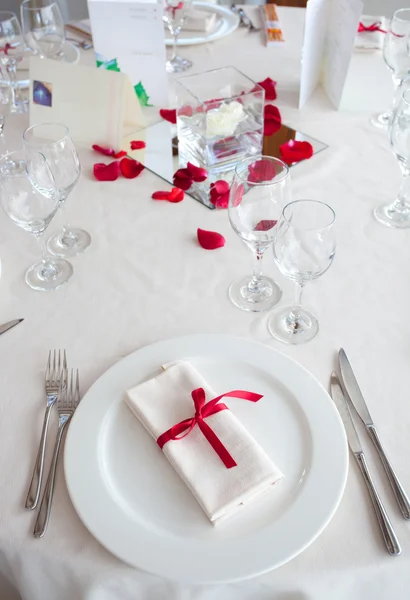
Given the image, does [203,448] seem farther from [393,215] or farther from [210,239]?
[393,215]

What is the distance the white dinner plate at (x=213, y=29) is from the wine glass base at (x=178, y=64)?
9 centimetres

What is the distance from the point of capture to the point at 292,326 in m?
0.92

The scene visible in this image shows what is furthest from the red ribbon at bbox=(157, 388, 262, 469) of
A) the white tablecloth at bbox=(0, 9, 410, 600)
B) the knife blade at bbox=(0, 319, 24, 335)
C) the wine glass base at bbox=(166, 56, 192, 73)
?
the wine glass base at bbox=(166, 56, 192, 73)

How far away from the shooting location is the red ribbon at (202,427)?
70 centimetres

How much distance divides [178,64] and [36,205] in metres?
0.87

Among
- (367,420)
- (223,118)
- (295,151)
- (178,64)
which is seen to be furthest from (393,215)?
(178,64)

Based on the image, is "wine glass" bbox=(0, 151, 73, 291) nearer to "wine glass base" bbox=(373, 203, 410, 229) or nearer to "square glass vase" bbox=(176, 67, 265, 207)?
"square glass vase" bbox=(176, 67, 265, 207)

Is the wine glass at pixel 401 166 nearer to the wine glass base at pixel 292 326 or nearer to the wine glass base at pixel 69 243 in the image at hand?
the wine glass base at pixel 292 326

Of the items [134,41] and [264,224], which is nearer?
[264,224]

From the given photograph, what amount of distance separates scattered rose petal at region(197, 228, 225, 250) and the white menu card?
0.57 metres

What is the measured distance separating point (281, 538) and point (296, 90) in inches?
49.1

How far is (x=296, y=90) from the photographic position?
154cm

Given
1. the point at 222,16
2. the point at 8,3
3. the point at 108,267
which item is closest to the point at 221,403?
the point at 108,267

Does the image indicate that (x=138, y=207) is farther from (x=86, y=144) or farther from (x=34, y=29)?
(x=34, y=29)
